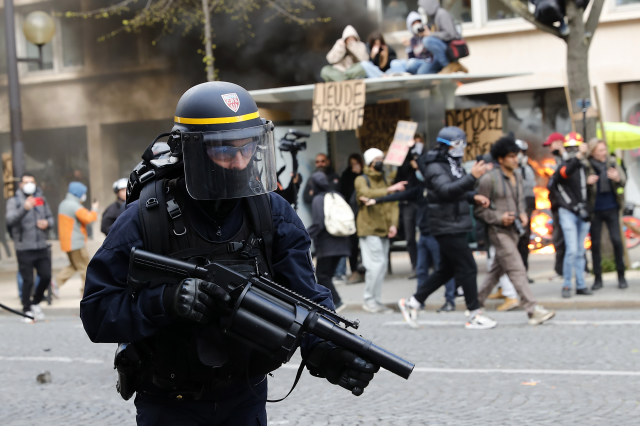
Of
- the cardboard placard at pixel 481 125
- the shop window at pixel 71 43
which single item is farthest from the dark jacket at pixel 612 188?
the shop window at pixel 71 43

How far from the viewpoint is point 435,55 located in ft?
36.1

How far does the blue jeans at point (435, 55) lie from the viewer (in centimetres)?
1094

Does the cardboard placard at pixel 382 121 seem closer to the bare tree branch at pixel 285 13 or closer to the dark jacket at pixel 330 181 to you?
the dark jacket at pixel 330 181

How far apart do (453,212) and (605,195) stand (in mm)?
2556

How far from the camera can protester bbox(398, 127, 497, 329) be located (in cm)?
736

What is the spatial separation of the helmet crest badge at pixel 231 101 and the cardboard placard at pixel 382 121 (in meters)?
9.53

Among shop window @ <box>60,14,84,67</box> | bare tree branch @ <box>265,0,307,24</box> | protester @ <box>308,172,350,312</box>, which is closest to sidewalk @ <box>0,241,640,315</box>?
protester @ <box>308,172,350,312</box>

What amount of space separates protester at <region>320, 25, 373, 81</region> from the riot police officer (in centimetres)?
886

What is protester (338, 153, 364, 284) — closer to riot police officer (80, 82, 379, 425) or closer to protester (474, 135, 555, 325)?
protester (474, 135, 555, 325)

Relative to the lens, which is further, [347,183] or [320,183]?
[347,183]

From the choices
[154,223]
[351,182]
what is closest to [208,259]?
[154,223]

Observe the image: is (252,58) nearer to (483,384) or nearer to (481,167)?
(481,167)

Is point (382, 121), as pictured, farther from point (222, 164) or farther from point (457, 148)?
point (222, 164)

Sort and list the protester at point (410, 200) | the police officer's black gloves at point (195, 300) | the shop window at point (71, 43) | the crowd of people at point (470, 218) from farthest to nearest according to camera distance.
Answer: the shop window at point (71, 43) → the protester at point (410, 200) → the crowd of people at point (470, 218) → the police officer's black gloves at point (195, 300)
